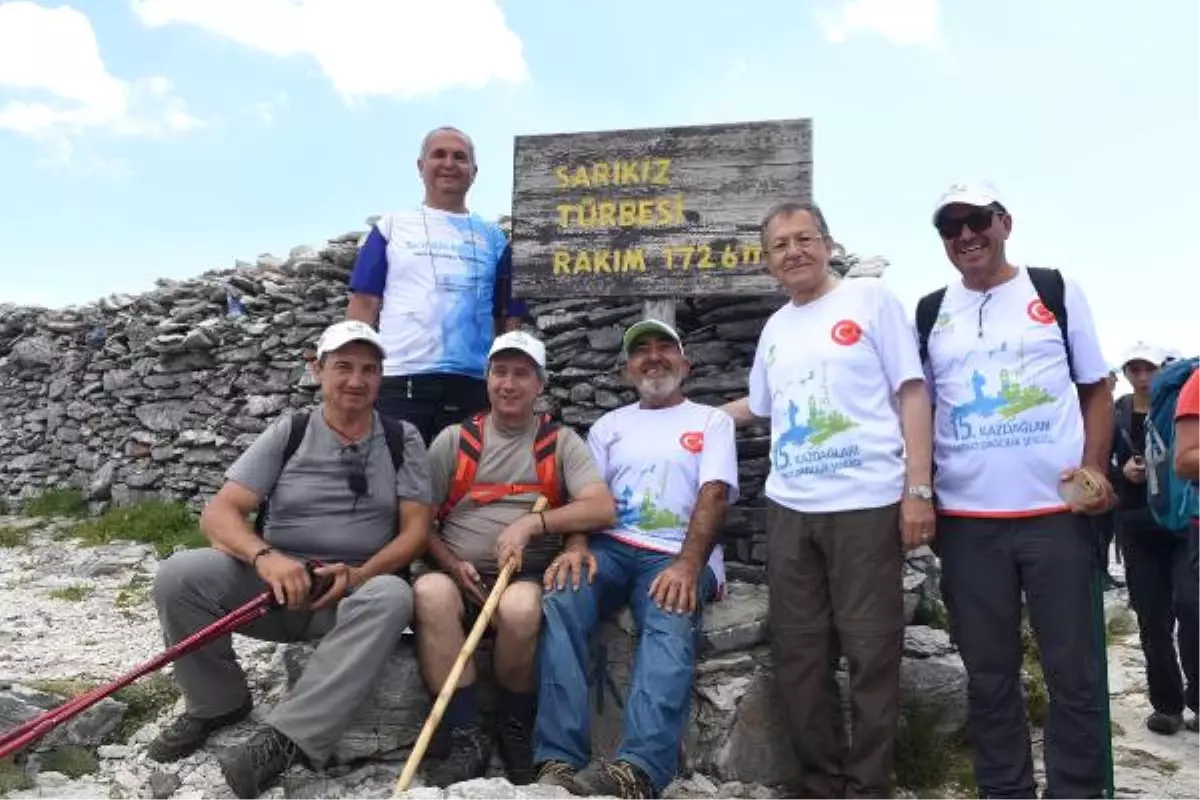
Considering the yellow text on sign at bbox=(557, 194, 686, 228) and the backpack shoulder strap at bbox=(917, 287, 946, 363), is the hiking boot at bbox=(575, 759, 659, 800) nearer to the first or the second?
the backpack shoulder strap at bbox=(917, 287, 946, 363)

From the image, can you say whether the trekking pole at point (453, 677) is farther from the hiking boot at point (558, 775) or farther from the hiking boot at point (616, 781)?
the hiking boot at point (616, 781)

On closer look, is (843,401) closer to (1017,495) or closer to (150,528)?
(1017,495)

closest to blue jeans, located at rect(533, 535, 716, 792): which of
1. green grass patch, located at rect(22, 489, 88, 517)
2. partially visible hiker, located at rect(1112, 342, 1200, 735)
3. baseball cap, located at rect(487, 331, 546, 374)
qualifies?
baseball cap, located at rect(487, 331, 546, 374)

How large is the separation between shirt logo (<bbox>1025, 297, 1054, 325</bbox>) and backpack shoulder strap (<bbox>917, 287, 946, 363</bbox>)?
0.40 metres

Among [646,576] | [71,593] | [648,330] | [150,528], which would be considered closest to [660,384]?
[648,330]

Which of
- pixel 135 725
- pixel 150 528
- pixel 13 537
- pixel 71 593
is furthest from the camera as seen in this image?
pixel 13 537

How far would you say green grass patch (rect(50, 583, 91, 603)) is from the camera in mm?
8672

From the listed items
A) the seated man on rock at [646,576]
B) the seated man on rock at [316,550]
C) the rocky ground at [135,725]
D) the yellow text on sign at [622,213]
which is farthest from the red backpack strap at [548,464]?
the yellow text on sign at [622,213]

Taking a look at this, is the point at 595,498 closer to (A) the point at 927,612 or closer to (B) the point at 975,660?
(B) the point at 975,660

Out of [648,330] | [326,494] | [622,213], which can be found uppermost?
[622,213]

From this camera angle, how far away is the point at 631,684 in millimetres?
4285

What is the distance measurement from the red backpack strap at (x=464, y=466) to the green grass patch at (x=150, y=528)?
6881 millimetres

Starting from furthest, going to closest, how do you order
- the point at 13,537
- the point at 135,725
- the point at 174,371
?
1. the point at 174,371
2. the point at 13,537
3. the point at 135,725

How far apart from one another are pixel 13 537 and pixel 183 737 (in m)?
9.18
